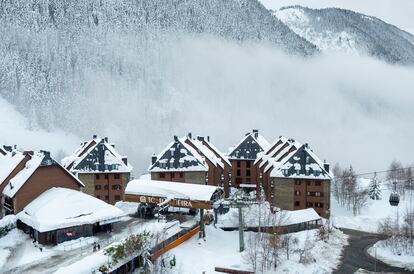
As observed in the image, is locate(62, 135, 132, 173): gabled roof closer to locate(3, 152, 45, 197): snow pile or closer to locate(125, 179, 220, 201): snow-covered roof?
locate(3, 152, 45, 197): snow pile

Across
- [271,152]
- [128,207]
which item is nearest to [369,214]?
[271,152]

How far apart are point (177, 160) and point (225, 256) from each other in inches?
1082

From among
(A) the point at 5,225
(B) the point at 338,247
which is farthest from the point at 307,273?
(A) the point at 5,225

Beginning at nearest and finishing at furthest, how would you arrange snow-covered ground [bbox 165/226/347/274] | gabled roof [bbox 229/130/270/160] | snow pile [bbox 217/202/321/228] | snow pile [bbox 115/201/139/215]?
1. snow-covered ground [bbox 165/226/347/274]
2. snow pile [bbox 217/202/321/228]
3. snow pile [bbox 115/201/139/215]
4. gabled roof [bbox 229/130/270/160]

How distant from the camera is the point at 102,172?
87.6 meters

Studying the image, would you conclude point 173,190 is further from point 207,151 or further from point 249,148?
point 249,148

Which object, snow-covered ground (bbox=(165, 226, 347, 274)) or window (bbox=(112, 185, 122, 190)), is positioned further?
window (bbox=(112, 185, 122, 190))

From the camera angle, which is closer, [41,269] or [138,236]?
[41,269]

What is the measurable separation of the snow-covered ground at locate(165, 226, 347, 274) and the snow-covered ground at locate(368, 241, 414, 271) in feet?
16.2

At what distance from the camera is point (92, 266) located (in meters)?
49.3

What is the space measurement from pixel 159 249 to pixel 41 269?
1472 centimetres

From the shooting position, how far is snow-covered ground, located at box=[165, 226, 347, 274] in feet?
195

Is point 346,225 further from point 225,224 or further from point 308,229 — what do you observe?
point 225,224

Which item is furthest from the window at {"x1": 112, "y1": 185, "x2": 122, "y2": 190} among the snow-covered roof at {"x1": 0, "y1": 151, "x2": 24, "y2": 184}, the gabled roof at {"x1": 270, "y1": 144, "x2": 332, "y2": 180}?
the gabled roof at {"x1": 270, "y1": 144, "x2": 332, "y2": 180}
